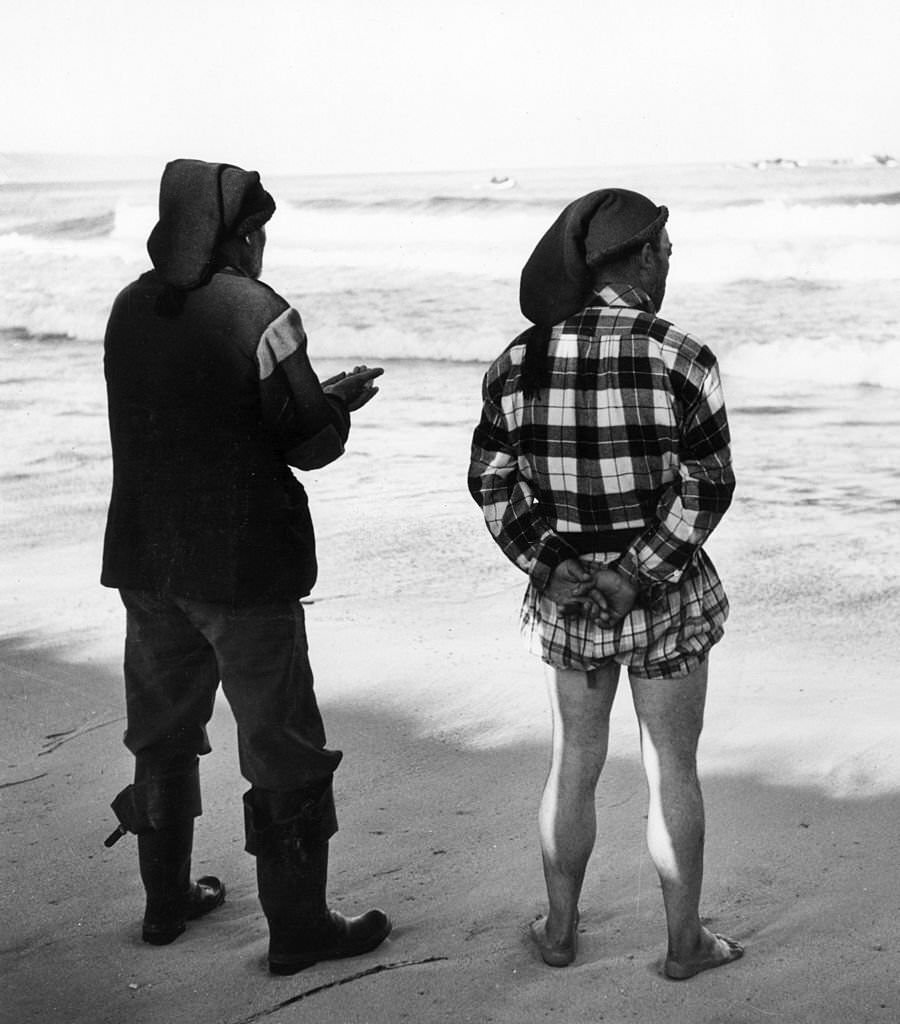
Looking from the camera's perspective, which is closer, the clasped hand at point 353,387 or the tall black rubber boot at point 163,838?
the clasped hand at point 353,387

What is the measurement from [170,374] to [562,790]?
38.8 inches

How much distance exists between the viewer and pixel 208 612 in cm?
238

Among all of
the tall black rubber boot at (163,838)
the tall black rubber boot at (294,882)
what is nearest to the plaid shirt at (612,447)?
the tall black rubber boot at (294,882)

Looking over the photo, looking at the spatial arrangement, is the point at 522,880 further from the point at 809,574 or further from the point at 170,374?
the point at 809,574

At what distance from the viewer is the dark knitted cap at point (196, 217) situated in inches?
89.4

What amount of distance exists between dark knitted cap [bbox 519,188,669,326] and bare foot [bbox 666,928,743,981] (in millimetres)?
1104

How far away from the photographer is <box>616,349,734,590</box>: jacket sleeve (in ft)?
6.90

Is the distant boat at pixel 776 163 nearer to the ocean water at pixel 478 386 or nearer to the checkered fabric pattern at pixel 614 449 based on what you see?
the ocean water at pixel 478 386

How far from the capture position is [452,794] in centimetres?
311

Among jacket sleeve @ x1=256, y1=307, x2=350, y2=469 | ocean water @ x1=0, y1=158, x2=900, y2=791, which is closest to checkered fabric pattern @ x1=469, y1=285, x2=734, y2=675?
jacket sleeve @ x1=256, y1=307, x2=350, y2=469

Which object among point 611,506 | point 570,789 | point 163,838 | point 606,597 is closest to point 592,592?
point 606,597

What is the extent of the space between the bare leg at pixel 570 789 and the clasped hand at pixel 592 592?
0.11 metres

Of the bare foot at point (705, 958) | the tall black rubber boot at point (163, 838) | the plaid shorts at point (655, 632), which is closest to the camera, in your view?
the plaid shorts at point (655, 632)

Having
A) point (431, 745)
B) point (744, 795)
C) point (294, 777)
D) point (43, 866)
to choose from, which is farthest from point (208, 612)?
point (744, 795)
